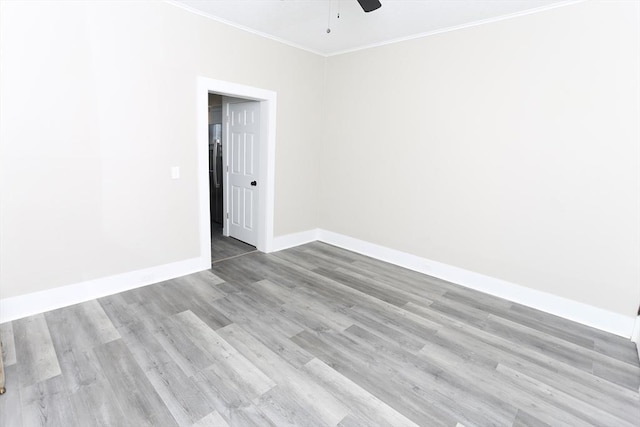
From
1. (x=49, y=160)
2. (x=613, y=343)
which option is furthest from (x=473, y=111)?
(x=49, y=160)

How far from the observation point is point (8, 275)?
264cm

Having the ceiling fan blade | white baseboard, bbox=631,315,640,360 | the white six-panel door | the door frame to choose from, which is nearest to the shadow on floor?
the white six-panel door

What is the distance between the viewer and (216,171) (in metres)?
5.62

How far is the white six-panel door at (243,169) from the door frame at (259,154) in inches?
5.3

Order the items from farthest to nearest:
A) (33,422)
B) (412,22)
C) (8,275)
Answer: (412,22) → (8,275) → (33,422)

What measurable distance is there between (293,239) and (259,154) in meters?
1.35

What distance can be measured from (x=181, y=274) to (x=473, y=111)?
12.1ft

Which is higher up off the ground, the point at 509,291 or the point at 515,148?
the point at 515,148

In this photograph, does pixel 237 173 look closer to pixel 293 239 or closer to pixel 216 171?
pixel 216 171

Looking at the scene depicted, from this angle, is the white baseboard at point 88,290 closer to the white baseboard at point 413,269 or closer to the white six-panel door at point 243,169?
the white baseboard at point 413,269

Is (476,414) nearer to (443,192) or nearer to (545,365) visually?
(545,365)

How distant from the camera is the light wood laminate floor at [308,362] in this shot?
190 cm

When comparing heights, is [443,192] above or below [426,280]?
above

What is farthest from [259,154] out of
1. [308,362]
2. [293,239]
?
[308,362]
